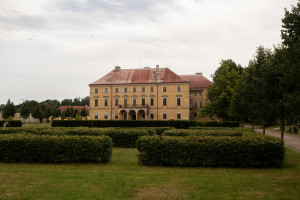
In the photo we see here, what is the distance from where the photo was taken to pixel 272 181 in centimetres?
801

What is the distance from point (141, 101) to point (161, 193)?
5237 centimetres

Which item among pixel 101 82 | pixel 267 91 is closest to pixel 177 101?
pixel 101 82

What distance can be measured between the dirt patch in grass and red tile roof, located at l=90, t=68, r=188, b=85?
2000 inches

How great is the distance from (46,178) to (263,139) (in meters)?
8.17

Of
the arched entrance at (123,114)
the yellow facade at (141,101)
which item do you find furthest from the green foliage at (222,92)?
the arched entrance at (123,114)

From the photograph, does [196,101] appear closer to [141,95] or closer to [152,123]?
[141,95]

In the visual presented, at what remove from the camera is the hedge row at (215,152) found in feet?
34.4

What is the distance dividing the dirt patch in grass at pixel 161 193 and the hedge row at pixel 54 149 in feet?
14.8

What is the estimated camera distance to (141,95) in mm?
58969

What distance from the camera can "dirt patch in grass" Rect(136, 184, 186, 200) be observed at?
251 inches

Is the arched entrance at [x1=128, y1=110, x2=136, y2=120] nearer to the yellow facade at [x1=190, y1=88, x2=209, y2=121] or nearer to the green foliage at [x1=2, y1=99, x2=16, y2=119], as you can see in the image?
Answer: the yellow facade at [x1=190, y1=88, x2=209, y2=121]

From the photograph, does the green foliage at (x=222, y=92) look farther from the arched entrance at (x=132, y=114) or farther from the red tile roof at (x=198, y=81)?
the arched entrance at (x=132, y=114)

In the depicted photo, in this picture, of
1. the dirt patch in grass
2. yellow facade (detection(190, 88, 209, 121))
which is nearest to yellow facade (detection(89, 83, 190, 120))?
yellow facade (detection(190, 88, 209, 121))

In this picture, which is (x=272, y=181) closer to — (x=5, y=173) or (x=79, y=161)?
(x=79, y=161)
